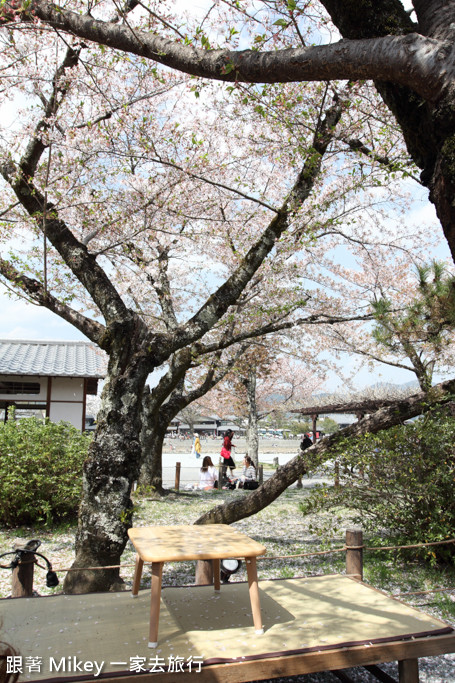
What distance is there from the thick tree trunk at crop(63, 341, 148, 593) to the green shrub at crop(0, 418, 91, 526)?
3.23 meters

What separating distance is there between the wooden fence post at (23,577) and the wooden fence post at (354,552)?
237 cm

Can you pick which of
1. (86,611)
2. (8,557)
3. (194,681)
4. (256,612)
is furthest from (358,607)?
(8,557)

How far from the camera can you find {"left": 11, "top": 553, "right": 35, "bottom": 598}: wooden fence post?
11.4ft

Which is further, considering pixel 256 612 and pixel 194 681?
pixel 256 612

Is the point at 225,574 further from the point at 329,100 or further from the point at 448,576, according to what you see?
the point at 329,100

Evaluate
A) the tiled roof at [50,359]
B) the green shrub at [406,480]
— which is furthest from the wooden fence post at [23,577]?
the tiled roof at [50,359]

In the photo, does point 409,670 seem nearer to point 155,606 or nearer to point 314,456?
point 155,606

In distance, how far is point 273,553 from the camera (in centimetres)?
680

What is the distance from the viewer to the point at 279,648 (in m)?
2.62

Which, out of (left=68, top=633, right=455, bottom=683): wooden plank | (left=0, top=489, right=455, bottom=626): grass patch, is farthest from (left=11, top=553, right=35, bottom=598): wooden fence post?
(left=68, top=633, right=455, bottom=683): wooden plank

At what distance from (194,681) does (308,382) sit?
2699 cm

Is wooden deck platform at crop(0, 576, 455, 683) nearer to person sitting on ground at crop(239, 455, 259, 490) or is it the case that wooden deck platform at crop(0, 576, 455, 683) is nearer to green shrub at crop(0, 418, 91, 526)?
green shrub at crop(0, 418, 91, 526)

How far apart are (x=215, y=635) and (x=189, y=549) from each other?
51cm

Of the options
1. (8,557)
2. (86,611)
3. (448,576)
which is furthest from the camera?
(8,557)
